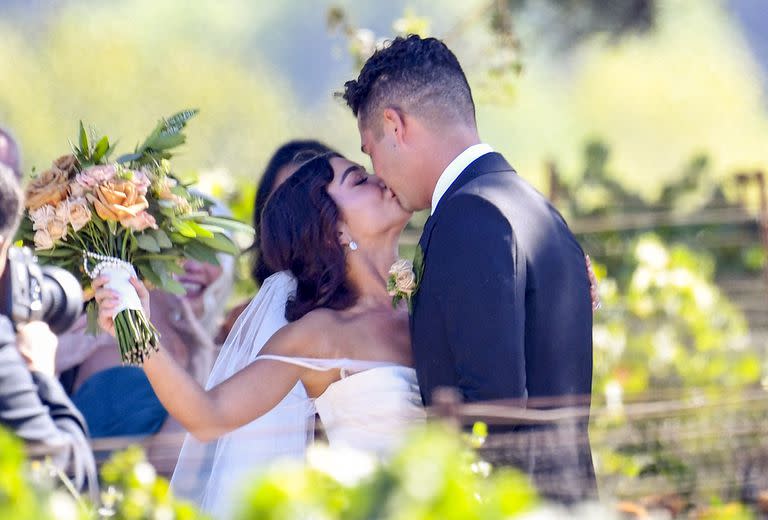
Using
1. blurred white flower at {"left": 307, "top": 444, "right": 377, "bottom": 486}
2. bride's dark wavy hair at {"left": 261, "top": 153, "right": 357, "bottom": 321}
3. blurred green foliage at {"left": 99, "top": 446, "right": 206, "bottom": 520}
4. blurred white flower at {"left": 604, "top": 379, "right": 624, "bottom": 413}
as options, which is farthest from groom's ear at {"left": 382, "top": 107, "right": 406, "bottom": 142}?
blurred white flower at {"left": 604, "top": 379, "right": 624, "bottom": 413}

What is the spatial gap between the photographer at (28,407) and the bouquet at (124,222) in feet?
0.82

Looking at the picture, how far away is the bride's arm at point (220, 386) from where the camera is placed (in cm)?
281

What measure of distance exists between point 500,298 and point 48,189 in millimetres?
1118

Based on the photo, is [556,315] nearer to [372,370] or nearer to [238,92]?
[372,370]

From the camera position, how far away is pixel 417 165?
3.07 meters

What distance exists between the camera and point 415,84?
10.2ft

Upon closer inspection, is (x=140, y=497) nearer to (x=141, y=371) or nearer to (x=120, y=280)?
(x=120, y=280)

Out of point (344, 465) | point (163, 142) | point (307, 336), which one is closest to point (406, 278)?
point (307, 336)

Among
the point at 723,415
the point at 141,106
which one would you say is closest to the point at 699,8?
the point at 141,106

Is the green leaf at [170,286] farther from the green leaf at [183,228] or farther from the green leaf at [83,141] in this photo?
the green leaf at [83,141]

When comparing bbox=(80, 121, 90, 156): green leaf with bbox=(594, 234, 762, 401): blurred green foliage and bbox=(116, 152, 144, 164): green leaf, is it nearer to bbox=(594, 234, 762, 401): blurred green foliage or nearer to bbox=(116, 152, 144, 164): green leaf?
bbox=(116, 152, 144, 164): green leaf

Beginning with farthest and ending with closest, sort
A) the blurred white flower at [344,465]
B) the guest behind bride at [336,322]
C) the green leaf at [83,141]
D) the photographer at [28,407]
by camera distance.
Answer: the guest behind bride at [336,322], the green leaf at [83,141], the photographer at [28,407], the blurred white flower at [344,465]

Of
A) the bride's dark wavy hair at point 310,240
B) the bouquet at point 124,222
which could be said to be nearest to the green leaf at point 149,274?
the bouquet at point 124,222

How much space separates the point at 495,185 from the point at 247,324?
937 mm
